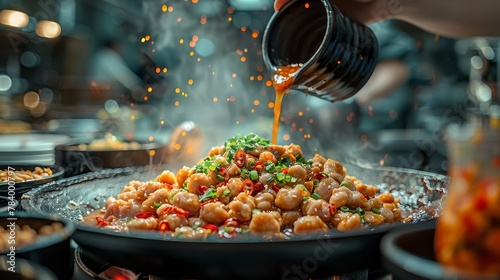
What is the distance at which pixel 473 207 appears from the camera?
2.54ft

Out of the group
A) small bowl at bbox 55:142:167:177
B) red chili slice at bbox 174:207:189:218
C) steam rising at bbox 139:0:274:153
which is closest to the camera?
red chili slice at bbox 174:207:189:218

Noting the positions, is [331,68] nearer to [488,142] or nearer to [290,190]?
[290,190]

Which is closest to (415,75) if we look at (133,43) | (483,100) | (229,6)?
(483,100)

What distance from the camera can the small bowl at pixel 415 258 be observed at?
2.43 ft

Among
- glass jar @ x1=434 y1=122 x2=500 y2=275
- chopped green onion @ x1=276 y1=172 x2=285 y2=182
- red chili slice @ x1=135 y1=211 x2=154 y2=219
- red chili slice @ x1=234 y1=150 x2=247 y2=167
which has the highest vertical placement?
glass jar @ x1=434 y1=122 x2=500 y2=275

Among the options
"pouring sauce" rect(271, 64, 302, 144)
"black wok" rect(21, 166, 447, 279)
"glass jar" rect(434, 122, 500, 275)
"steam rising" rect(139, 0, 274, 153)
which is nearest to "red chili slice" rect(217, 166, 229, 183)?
"pouring sauce" rect(271, 64, 302, 144)

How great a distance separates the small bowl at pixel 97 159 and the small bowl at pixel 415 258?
2040 millimetres

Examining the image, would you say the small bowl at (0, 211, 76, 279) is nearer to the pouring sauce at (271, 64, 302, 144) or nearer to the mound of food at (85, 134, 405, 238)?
the mound of food at (85, 134, 405, 238)

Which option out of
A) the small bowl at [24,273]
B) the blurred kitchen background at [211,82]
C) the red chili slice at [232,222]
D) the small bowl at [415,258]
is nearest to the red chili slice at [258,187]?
the red chili slice at [232,222]

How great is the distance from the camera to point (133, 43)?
1207 centimetres

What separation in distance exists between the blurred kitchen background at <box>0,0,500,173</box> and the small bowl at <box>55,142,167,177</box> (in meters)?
0.57

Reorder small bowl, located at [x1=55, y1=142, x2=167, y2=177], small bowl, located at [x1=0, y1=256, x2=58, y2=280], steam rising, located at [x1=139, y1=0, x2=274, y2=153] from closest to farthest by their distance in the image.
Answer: small bowl, located at [x1=0, y1=256, x2=58, y2=280]
small bowl, located at [x1=55, y1=142, x2=167, y2=177]
steam rising, located at [x1=139, y1=0, x2=274, y2=153]

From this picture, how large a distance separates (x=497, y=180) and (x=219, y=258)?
71 centimetres

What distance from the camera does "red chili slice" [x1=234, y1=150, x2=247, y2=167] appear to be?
6.73 ft
